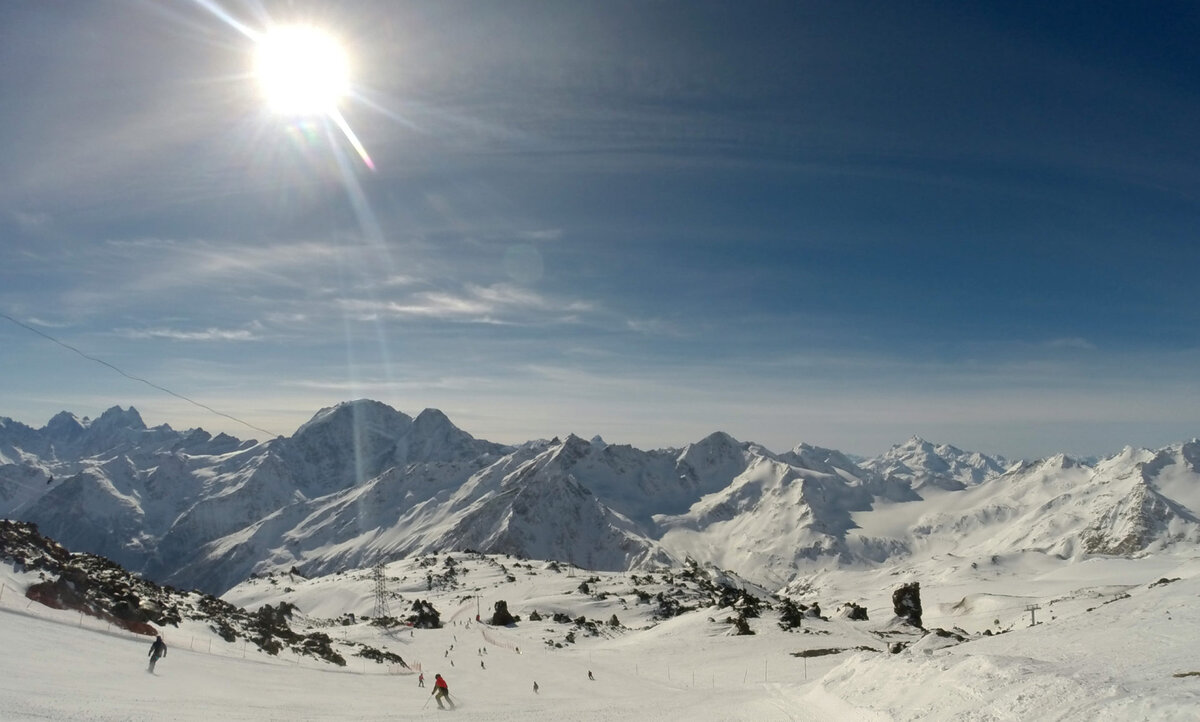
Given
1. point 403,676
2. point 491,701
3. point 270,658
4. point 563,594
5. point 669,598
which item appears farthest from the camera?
point 563,594

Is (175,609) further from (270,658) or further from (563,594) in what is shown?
(563,594)

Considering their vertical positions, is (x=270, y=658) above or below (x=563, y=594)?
above

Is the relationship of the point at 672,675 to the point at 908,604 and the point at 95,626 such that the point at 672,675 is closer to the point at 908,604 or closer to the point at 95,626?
the point at 95,626

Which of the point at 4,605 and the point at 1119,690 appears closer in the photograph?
the point at 1119,690

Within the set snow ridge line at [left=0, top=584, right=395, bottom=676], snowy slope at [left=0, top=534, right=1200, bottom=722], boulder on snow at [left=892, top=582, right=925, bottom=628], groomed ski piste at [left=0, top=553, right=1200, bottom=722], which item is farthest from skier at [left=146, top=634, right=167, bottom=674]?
boulder on snow at [left=892, top=582, right=925, bottom=628]

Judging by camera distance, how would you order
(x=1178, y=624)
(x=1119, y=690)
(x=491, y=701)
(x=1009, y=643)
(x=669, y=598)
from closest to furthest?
(x=1119, y=690)
(x=1178, y=624)
(x=1009, y=643)
(x=491, y=701)
(x=669, y=598)

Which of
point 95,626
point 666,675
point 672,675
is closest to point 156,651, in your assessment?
point 95,626

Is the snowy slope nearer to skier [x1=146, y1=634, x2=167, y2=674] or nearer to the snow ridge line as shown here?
the snow ridge line

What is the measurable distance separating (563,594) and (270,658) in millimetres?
74716

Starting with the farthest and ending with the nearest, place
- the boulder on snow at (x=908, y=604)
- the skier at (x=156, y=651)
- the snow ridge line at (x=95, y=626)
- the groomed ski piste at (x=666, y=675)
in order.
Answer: the boulder on snow at (x=908, y=604)
the snow ridge line at (x=95, y=626)
the skier at (x=156, y=651)
the groomed ski piste at (x=666, y=675)

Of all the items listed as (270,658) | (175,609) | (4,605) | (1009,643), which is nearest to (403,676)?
(270,658)

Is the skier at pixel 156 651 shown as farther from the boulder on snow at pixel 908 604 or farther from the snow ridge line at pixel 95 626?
the boulder on snow at pixel 908 604

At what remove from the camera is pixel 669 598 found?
92312 mm

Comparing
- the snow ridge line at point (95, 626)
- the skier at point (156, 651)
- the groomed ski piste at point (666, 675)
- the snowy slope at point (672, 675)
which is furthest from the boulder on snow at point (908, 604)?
the skier at point (156, 651)
